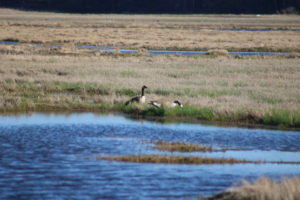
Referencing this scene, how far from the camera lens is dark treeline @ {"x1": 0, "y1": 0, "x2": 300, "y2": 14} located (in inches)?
7259

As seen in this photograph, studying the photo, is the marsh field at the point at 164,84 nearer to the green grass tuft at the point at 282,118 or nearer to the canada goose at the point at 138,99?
the green grass tuft at the point at 282,118

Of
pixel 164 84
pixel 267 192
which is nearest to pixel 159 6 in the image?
pixel 164 84

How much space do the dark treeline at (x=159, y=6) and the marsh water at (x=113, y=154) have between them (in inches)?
6482

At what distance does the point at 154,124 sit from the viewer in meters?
23.8

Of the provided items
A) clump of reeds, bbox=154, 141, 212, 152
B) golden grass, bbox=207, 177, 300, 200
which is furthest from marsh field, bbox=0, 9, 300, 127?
golden grass, bbox=207, 177, 300, 200

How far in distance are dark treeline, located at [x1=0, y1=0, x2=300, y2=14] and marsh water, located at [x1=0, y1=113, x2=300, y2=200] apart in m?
165

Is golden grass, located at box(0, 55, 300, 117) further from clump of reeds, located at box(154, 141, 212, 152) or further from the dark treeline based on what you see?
the dark treeline

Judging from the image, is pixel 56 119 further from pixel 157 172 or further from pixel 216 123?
pixel 157 172

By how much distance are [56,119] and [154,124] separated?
13.0ft

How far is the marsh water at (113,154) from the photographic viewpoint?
46.6ft

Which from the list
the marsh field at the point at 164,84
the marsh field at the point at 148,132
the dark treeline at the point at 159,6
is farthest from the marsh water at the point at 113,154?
the dark treeline at the point at 159,6

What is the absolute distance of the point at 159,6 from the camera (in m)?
192

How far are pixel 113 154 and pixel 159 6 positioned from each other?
177 m

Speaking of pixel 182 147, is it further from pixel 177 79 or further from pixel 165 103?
pixel 177 79
